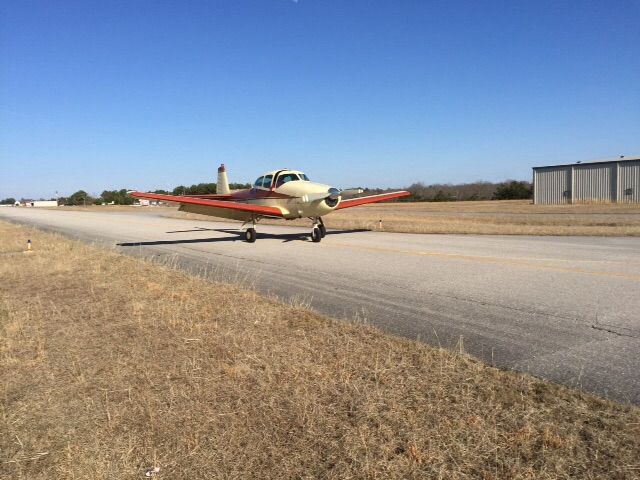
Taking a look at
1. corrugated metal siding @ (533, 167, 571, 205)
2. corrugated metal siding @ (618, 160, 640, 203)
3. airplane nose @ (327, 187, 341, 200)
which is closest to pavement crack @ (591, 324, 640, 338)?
airplane nose @ (327, 187, 341, 200)

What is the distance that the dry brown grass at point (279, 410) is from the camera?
9.43 ft

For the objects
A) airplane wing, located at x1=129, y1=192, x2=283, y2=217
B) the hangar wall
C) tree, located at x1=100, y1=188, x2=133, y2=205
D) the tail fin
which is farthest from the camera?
tree, located at x1=100, y1=188, x2=133, y2=205

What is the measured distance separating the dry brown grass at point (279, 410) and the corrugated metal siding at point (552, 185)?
44073 millimetres

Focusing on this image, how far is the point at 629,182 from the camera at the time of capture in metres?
38.1

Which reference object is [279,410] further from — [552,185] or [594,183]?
[552,185]

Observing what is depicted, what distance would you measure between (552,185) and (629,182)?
6853mm

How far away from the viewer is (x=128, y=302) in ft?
24.0

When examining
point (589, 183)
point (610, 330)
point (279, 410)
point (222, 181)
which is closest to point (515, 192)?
point (589, 183)

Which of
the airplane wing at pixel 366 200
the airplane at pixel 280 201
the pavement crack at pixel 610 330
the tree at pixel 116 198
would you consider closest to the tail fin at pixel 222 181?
the airplane at pixel 280 201

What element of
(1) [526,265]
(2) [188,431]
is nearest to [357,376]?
(2) [188,431]

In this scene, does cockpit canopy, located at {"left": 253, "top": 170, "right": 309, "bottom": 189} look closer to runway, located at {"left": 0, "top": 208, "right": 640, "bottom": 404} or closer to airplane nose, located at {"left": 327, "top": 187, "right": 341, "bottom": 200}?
airplane nose, located at {"left": 327, "top": 187, "right": 341, "bottom": 200}

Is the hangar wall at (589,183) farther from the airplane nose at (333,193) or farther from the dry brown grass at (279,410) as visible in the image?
the dry brown grass at (279,410)

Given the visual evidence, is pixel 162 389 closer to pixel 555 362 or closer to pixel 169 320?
pixel 169 320

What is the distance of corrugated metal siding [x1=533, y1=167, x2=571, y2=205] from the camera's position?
42906 millimetres
